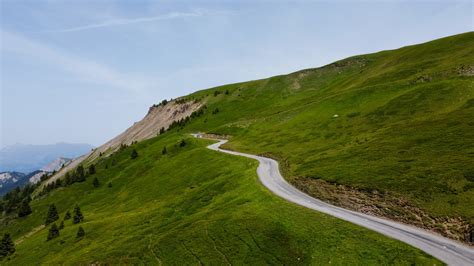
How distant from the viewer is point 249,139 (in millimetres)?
102812

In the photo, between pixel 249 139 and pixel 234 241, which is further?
pixel 249 139

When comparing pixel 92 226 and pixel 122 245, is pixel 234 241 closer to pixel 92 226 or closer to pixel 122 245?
pixel 122 245

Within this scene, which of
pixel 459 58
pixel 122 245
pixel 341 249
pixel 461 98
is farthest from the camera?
pixel 459 58

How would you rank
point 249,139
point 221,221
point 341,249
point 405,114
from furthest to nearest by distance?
point 249,139 → point 405,114 → point 221,221 → point 341,249

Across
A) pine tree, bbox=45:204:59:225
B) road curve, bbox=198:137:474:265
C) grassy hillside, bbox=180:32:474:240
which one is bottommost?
pine tree, bbox=45:204:59:225

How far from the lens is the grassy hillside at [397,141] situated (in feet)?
121

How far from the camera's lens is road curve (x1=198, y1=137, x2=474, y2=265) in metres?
28.2

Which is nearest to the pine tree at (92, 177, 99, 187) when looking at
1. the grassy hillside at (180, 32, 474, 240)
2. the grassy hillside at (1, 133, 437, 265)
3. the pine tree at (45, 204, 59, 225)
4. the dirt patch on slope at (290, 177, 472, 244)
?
the pine tree at (45, 204, 59, 225)

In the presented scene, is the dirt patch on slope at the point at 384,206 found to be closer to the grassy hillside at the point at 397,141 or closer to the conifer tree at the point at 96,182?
the grassy hillside at the point at 397,141

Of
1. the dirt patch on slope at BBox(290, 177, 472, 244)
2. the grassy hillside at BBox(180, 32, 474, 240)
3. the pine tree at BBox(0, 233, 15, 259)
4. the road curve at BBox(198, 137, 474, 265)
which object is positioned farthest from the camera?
the pine tree at BBox(0, 233, 15, 259)

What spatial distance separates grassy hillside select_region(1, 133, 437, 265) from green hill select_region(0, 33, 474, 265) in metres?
0.17

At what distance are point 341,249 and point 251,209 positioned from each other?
47.6ft

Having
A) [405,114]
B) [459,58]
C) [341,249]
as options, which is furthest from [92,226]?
[459,58]

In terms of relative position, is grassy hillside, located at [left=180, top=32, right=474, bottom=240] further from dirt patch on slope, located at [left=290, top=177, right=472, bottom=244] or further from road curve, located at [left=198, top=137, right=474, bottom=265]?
road curve, located at [left=198, top=137, right=474, bottom=265]
